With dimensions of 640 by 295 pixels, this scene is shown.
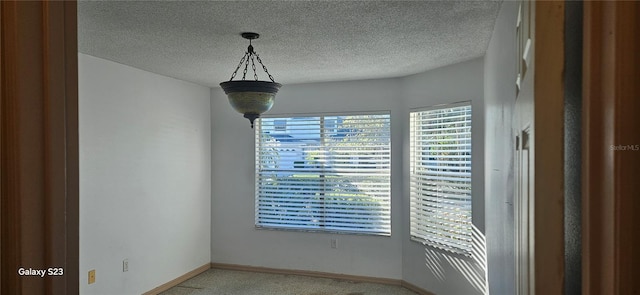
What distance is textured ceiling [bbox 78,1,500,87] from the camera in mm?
2381

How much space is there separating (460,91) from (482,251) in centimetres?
151

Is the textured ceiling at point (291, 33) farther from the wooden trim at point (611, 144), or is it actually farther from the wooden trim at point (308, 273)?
the wooden trim at point (308, 273)

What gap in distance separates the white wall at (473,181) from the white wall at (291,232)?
0.15 m

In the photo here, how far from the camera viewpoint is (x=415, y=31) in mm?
2875

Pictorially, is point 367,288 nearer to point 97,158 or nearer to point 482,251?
point 482,251

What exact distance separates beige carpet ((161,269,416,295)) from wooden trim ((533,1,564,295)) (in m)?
4.32

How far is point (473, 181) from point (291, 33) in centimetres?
222

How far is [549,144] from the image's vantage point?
1.47ft

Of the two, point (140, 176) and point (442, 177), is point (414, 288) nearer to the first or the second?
point (442, 177)

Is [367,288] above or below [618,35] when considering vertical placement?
below
